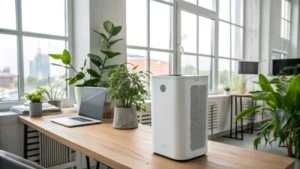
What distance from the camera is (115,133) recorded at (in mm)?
1612

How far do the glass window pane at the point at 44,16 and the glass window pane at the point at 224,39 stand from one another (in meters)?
3.53

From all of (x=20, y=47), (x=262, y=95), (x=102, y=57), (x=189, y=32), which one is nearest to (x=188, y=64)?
(x=189, y=32)

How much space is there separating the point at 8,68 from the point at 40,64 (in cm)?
33

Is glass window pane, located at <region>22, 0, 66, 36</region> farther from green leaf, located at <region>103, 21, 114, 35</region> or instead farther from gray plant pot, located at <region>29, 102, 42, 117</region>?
gray plant pot, located at <region>29, 102, 42, 117</region>

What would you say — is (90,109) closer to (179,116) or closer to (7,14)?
(179,116)

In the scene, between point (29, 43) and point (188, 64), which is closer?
point (29, 43)

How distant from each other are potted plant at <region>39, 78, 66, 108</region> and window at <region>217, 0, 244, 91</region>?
3448 millimetres

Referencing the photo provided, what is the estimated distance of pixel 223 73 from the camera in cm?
533

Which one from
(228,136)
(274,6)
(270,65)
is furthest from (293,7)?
(228,136)

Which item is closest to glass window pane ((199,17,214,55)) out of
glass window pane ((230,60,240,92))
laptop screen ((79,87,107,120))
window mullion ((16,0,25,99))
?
glass window pane ((230,60,240,92))

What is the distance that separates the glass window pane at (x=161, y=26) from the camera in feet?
12.4

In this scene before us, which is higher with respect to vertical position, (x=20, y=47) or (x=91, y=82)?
(x=20, y=47)

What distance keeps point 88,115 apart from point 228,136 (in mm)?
3441

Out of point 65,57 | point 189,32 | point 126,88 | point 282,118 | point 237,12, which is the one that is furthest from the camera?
point 237,12
